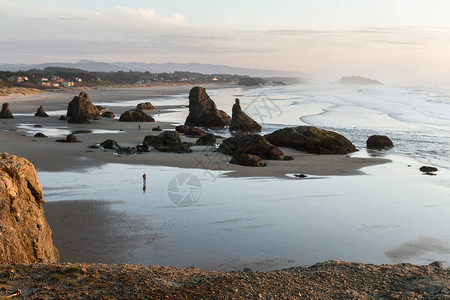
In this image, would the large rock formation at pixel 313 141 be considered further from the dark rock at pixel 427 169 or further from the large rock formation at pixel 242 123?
the large rock formation at pixel 242 123

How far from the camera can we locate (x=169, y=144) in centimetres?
3164

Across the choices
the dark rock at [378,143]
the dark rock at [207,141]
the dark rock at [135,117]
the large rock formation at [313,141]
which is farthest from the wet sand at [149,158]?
the dark rock at [135,117]

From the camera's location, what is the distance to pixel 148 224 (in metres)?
14.9

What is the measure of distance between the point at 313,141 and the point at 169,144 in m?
11.0

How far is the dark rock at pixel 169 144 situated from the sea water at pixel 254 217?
20.4ft

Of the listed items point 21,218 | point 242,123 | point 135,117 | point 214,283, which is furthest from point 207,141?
point 214,283

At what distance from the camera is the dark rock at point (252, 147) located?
96.3ft

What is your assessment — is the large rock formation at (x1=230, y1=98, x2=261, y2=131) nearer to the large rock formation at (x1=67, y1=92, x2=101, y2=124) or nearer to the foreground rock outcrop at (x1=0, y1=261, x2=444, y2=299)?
the large rock formation at (x1=67, y1=92, x2=101, y2=124)

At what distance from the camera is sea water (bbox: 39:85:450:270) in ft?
41.5

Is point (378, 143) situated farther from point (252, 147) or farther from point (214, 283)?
point (214, 283)

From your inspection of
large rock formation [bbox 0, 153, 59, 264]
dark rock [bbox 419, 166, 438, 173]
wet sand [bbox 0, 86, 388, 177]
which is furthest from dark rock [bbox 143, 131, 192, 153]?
large rock formation [bbox 0, 153, 59, 264]

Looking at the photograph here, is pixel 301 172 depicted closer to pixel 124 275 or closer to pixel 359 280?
pixel 359 280

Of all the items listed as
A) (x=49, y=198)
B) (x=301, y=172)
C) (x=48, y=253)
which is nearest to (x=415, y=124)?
(x=301, y=172)

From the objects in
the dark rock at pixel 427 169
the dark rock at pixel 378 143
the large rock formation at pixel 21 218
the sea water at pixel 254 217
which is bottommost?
the sea water at pixel 254 217
